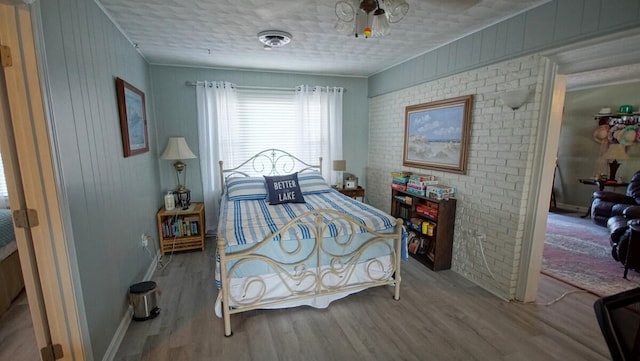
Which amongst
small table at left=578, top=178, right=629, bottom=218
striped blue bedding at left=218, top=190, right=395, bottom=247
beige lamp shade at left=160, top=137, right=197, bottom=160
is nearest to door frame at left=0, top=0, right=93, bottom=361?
striped blue bedding at left=218, top=190, right=395, bottom=247

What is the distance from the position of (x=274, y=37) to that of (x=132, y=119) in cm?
159

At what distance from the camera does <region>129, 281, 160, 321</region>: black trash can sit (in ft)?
7.70

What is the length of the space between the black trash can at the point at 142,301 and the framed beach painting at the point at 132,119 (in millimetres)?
1161

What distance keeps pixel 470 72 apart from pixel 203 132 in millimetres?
3453

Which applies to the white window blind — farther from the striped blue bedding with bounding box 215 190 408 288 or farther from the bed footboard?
the bed footboard

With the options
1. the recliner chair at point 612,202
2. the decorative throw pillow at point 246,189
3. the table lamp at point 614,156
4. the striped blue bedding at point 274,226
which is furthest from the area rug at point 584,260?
the decorative throw pillow at point 246,189

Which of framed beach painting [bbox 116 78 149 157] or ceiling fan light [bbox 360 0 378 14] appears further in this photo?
framed beach painting [bbox 116 78 149 157]

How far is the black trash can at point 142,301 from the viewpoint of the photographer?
2.35m

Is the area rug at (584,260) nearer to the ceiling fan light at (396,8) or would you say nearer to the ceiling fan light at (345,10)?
the ceiling fan light at (396,8)

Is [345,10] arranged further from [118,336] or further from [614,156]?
[614,156]

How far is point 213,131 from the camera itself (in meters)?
4.17

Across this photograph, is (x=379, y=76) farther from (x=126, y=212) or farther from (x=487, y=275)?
(x=126, y=212)

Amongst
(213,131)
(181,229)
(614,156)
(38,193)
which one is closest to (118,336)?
(38,193)

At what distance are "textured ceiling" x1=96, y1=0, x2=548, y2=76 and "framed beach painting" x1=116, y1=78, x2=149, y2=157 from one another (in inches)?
22.4
